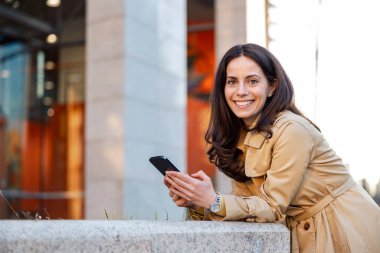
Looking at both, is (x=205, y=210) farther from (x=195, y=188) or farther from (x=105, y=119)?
(x=105, y=119)

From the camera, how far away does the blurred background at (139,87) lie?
5938mm

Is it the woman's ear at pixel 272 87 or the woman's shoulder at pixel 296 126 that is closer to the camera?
the woman's shoulder at pixel 296 126

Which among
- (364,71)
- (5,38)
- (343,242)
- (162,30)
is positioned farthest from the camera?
(5,38)

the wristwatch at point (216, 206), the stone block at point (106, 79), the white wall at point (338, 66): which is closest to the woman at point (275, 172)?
the wristwatch at point (216, 206)

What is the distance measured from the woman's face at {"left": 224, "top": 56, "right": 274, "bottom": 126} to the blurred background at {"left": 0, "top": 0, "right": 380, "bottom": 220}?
2.72 ft

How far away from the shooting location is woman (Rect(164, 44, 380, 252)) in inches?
120

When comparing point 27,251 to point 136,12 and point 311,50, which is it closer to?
point 311,50

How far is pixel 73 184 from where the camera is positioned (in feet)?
62.4

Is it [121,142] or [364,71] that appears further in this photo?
[121,142]

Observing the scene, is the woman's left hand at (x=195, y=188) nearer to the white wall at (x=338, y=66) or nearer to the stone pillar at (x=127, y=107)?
the white wall at (x=338, y=66)

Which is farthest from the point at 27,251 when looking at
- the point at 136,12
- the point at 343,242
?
the point at 136,12

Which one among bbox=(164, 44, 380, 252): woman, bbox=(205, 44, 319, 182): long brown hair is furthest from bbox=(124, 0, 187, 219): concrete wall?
bbox=(164, 44, 380, 252): woman

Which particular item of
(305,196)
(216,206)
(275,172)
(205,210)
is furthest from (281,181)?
(205,210)

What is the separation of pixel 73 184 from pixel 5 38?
15.2 feet
